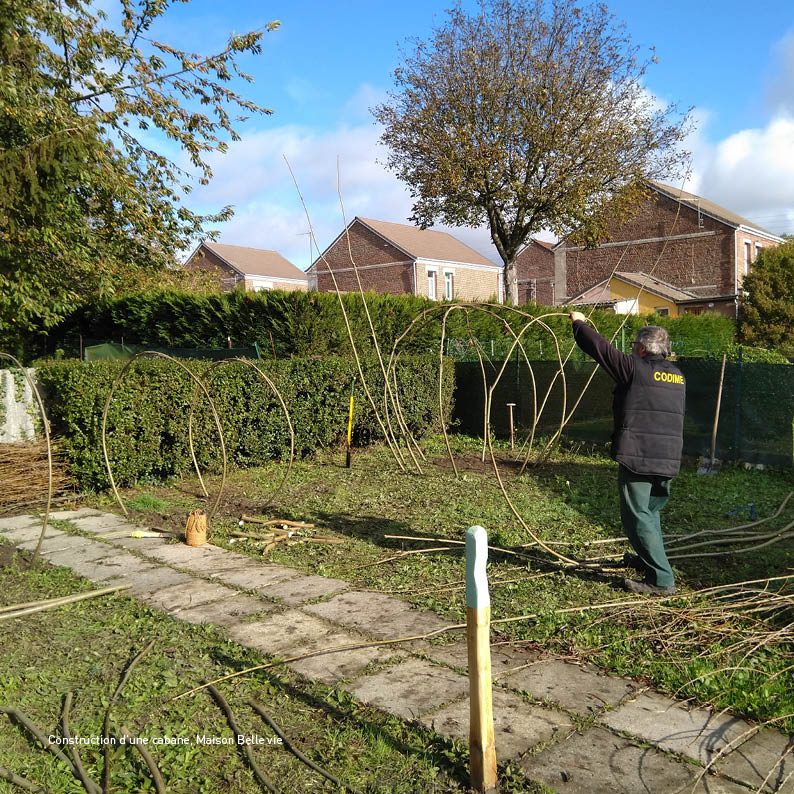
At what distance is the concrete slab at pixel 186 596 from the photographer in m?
4.38

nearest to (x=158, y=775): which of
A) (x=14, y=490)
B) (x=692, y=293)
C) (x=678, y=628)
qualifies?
(x=678, y=628)

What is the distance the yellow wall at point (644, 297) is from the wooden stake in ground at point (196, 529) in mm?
29388

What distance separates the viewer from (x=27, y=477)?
772 centimetres

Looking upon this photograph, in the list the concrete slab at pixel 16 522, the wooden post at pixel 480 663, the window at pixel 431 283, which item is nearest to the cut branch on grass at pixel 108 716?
the wooden post at pixel 480 663

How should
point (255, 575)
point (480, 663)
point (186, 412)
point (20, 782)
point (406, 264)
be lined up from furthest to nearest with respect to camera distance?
point (406, 264) < point (186, 412) < point (255, 575) < point (20, 782) < point (480, 663)

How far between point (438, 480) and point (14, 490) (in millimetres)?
4933

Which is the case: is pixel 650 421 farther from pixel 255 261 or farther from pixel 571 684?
pixel 255 261

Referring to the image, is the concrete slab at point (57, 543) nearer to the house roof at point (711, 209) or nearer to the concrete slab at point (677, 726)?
the concrete slab at point (677, 726)

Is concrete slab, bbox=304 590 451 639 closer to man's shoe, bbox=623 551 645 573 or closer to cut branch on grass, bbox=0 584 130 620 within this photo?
cut branch on grass, bbox=0 584 130 620

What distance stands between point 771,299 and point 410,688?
2926 cm

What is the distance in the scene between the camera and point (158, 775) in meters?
2.53

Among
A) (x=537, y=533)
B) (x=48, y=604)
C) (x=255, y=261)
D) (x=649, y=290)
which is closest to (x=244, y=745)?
(x=48, y=604)

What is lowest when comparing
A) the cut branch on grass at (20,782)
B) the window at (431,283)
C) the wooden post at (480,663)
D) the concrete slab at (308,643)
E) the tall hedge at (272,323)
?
the cut branch on grass at (20,782)

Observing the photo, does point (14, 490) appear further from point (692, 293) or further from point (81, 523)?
point (692, 293)
